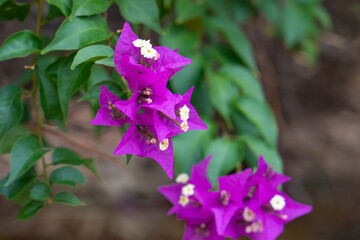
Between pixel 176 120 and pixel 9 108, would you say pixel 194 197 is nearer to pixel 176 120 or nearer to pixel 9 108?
pixel 176 120

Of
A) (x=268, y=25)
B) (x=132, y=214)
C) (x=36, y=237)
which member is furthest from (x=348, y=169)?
(x=36, y=237)

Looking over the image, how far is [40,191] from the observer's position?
0.76 metres

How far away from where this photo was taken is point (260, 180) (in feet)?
2.61

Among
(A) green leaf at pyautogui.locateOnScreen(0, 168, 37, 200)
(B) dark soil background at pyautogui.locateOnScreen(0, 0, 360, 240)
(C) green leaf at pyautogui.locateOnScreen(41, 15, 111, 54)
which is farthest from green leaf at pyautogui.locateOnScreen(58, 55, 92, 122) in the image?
(B) dark soil background at pyautogui.locateOnScreen(0, 0, 360, 240)

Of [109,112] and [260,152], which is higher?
[109,112]

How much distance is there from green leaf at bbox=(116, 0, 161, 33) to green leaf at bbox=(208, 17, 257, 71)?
41 cm

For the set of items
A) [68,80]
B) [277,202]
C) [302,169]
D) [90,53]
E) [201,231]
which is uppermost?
[90,53]

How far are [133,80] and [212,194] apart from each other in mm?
326

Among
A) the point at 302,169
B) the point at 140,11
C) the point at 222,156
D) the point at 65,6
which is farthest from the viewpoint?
the point at 302,169

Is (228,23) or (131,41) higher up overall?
(131,41)

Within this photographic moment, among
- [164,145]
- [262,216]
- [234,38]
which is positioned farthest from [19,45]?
[234,38]

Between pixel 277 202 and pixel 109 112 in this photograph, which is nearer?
pixel 109 112

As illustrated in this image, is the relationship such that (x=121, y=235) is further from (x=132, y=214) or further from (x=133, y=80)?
(x=133, y=80)

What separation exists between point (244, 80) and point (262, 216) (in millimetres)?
477
